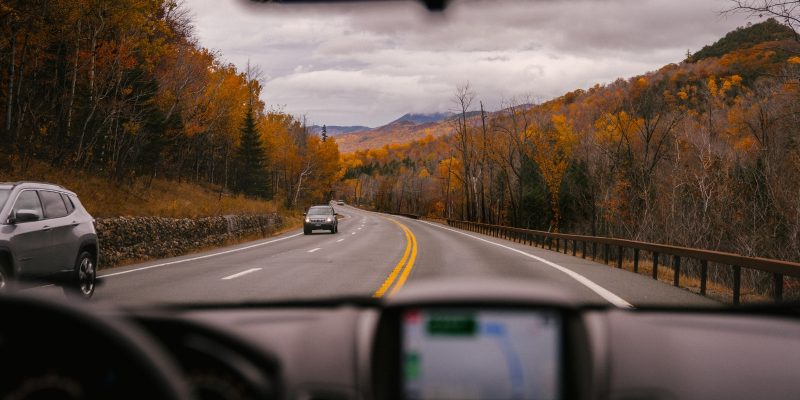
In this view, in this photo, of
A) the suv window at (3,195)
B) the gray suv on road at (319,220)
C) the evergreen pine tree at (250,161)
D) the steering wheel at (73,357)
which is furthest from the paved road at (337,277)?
the evergreen pine tree at (250,161)

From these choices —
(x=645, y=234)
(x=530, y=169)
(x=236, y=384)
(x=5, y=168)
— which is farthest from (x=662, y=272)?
(x=530, y=169)

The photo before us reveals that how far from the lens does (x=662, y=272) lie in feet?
52.4

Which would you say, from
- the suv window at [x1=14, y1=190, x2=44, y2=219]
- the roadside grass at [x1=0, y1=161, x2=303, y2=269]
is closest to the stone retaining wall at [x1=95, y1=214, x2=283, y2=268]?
the roadside grass at [x1=0, y1=161, x2=303, y2=269]

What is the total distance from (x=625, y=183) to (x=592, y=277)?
142 feet

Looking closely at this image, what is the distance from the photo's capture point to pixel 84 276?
34.6 ft

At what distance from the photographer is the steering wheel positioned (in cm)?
179

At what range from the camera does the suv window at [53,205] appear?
32.1 ft

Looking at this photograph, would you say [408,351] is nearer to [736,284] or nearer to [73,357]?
[73,357]

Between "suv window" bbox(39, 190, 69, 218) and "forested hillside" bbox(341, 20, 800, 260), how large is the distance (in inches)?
575

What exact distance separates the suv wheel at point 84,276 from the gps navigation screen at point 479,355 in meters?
8.96

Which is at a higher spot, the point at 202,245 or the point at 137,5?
the point at 137,5

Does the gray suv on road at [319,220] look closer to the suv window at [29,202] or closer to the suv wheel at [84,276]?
the suv wheel at [84,276]

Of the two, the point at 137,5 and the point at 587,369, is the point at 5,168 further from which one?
the point at 587,369

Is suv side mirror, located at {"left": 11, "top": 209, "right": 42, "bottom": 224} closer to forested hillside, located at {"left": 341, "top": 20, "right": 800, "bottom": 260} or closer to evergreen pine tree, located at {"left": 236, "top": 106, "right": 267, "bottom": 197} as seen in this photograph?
forested hillside, located at {"left": 341, "top": 20, "right": 800, "bottom": 260}
